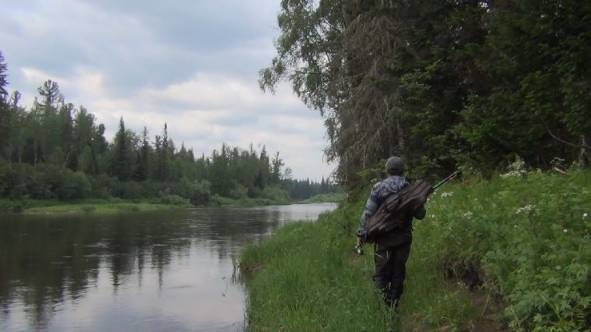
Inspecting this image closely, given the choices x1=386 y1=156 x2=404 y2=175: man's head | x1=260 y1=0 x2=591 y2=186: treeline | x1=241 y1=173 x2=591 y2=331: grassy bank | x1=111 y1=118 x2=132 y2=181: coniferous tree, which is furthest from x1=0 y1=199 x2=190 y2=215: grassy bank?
x1=386 y1=156 x2=404 y2=175: man's head

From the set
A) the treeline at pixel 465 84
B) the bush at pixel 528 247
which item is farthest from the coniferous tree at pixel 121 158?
the bush at pixel 528 247

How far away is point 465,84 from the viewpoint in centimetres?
1239

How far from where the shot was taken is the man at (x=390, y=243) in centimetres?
623

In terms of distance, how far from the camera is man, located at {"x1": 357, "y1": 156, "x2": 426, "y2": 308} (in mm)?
6227

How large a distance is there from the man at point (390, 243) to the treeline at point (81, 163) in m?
65.5

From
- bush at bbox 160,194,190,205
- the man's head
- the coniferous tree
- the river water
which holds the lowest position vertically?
the river water

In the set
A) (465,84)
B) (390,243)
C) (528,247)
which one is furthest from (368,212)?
(465,84)

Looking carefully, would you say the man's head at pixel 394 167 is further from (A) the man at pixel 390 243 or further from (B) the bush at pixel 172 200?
(B) the bush at pixel 172 200

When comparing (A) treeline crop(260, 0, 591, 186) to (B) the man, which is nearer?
(B) the man

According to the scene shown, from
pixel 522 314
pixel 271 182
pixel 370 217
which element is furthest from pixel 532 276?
pixel 271 182

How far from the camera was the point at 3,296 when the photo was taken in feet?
50.5

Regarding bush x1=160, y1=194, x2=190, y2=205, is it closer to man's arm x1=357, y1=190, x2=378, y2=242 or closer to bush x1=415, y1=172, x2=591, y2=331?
bush x1=415, y1=172, x2=591, y2=331

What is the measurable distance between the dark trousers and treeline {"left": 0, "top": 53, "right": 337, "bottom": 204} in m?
65.5

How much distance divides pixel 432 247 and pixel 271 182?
473 ft
